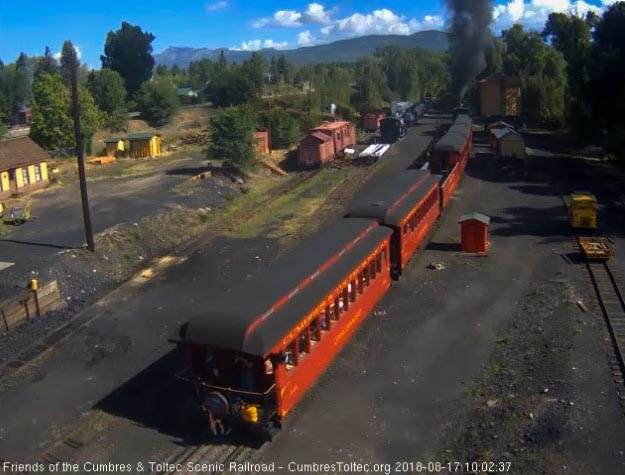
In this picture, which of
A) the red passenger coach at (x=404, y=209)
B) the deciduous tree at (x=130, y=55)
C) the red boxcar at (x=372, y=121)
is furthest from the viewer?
the deciduous tree at (x=130, y=55)

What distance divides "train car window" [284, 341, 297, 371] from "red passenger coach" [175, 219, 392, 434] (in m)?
0.02

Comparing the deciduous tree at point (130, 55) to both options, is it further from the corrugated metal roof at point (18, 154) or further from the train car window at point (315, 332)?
the train car window at point (315, 332)

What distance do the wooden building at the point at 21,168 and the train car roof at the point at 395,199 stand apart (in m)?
23.5

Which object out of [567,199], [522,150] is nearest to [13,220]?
[567,199]

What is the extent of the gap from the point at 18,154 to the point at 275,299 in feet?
102

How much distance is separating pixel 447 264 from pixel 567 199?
14.4 m

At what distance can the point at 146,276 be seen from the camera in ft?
77.2

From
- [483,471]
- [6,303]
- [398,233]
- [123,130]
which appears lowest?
[483,471]

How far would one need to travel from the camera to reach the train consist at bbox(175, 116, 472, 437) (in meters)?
11.6

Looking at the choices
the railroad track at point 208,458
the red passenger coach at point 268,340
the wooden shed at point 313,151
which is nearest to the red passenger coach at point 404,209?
the red passenger coach at point 268,340

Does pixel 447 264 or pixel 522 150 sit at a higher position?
pixel 522 150

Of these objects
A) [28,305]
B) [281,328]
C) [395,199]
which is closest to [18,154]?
[28,305]

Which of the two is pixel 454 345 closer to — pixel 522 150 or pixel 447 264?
pixel 447 264

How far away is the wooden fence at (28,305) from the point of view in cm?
1859
